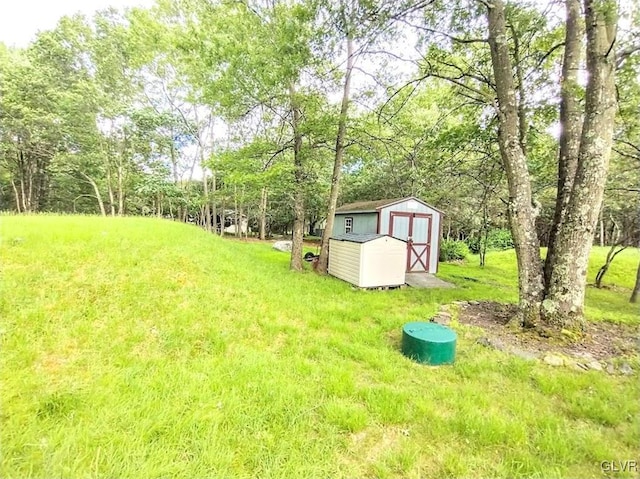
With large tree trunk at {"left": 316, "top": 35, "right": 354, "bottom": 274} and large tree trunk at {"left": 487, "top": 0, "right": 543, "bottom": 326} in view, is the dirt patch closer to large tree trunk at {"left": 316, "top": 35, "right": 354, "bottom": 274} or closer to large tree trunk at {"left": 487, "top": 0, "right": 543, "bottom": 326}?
large tree trunk at {"left": 487, "top": 0, "right": 543, "bottom": 326}

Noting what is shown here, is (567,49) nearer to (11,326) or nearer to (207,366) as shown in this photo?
(207,366)

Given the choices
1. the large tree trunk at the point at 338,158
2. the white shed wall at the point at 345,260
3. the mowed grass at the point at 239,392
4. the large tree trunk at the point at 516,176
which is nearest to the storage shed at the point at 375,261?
the white shed wall at the point at 345,260

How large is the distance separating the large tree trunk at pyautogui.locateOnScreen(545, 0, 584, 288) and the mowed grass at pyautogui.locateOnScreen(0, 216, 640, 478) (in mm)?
2398

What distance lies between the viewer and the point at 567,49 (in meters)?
4.51

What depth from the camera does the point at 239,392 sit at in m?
2.66

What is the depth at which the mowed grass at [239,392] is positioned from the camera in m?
1.95

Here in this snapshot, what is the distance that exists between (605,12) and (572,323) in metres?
4.29

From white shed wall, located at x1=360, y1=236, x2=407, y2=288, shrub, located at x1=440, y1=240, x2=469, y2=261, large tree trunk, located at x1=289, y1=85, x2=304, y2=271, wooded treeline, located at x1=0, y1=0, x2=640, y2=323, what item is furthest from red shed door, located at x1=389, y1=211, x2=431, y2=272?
shrub, located at x1=440, y1=240, x2=469, y2=261

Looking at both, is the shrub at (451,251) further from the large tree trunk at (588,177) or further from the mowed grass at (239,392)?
the mowed grass at (239,392)

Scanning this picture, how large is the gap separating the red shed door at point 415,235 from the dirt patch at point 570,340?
5146mm

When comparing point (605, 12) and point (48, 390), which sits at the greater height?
point (605, 12)

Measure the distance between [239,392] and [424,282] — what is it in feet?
24.0

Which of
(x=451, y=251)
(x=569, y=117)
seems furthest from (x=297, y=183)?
(x=451, y=251)

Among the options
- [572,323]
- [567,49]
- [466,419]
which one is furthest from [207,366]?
[567,49]
